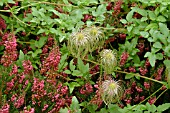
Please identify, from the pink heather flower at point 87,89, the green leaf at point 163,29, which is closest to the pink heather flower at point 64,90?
the pink heather flower at point 87,89

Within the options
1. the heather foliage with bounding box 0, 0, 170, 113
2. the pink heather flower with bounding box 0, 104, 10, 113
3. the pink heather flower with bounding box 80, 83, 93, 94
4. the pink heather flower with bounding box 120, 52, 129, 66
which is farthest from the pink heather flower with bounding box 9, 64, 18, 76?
the pink heather flower with bounding box 120, 52, 129, 66

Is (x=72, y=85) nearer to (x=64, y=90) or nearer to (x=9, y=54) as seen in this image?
(x=64, y=90)

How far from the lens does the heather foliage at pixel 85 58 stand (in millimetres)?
2279

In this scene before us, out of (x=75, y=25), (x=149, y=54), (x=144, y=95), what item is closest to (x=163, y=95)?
(x=144, y=95)

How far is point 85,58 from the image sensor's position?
8.57 ft

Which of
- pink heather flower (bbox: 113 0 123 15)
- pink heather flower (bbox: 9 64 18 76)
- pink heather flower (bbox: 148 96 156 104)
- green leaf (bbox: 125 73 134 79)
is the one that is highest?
pink heather flower (bbox: 113 0 123 15)

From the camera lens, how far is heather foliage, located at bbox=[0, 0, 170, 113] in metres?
2.28

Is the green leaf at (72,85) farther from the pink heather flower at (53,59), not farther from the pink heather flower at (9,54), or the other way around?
the pink heather flower at (9,54)

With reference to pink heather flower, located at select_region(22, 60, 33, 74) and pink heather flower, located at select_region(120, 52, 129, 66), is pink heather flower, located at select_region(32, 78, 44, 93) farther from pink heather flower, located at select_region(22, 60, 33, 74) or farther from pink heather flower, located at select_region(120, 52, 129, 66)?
pink heather flower, located at select_region(120, 52, 129, 66)

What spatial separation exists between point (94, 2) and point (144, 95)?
640 mm

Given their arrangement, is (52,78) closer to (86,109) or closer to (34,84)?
(34,84)

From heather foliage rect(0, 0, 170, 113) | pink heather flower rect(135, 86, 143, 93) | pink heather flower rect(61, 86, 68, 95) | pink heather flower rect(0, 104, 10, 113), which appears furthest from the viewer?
pink heather flower rect(135, 86, 143, 93)

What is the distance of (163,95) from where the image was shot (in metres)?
2.64

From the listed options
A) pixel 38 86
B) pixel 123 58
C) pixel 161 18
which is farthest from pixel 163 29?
pixel 38 86
